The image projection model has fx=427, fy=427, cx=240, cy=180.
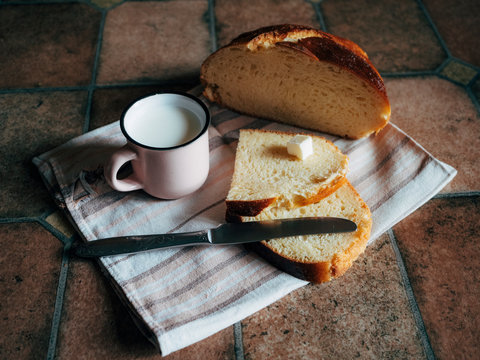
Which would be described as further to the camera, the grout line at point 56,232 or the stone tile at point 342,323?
the grout line at point 56,232

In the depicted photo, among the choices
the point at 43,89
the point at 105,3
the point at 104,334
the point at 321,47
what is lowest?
the point at 104,334

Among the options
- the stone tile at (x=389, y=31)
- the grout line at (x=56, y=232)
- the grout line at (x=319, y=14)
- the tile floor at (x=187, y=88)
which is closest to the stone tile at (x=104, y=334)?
the tile floor at (x=187, y=88)

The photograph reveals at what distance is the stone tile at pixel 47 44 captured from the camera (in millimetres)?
1471

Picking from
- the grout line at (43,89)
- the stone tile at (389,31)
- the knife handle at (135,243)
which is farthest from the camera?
the stone tile at (389,31)

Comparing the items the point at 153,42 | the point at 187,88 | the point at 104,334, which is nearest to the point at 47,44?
the point at 153,42

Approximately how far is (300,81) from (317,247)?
0.52 m

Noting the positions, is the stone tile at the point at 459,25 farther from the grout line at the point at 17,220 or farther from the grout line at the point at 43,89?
the grout line at the point at 17,220

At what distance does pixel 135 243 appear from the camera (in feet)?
3.30

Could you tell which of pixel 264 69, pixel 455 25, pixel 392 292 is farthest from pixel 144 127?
pixel 455 25

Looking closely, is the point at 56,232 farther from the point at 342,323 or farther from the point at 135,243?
the point at 342,323

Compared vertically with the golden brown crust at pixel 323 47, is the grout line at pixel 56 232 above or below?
below

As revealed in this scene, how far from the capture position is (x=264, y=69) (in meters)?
1.27

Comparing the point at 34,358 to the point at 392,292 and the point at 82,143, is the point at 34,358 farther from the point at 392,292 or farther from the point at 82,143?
the point at 392,292

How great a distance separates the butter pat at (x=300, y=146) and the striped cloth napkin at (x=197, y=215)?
0.53 ft
